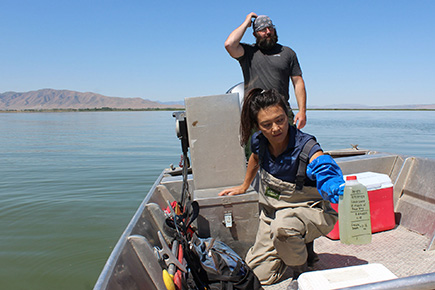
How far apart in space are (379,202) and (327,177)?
1.78 meters

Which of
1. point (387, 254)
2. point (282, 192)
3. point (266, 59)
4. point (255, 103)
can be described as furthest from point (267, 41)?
point (387, 254)

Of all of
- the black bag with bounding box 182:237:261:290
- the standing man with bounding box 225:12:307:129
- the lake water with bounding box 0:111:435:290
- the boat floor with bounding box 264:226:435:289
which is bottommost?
the lake water with bounding box 0:111:435:290

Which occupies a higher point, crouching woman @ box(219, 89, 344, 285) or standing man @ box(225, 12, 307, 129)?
standing man @ box(225, 12, 307, 129)

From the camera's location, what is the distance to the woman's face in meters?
2.29

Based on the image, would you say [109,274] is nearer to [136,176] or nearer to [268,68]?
[268,68]

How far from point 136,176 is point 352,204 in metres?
8.57

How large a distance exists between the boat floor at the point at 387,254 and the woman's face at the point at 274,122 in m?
1.12

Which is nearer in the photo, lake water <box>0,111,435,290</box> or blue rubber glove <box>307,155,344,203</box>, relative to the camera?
blue rubber glove <box>307,155,344,203</box>

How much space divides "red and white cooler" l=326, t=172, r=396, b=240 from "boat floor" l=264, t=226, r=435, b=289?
0.23 feet

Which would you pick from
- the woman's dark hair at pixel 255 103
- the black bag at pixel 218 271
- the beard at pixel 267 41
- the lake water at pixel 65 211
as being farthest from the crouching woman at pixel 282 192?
the lake water at pixel 65 211

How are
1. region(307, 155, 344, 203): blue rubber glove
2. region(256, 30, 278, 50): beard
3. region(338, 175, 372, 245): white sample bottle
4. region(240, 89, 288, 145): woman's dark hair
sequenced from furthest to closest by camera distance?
1. region(256, 30, 278, 50): beard
2. region(240, 89, 288, 145): woman's dark hair
3. region(307, 155, 344, 203): blue rubber glove
4. region(338, 175, 372, 245): white sample bottle

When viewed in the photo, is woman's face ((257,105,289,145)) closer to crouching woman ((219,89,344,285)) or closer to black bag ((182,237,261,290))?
crouching woman ((219,89,344,285))

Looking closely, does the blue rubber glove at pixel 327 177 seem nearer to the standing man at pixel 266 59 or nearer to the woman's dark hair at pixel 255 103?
the woman's dark hair at pixel 255 103

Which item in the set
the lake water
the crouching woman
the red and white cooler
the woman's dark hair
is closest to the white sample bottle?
the crouching woman
